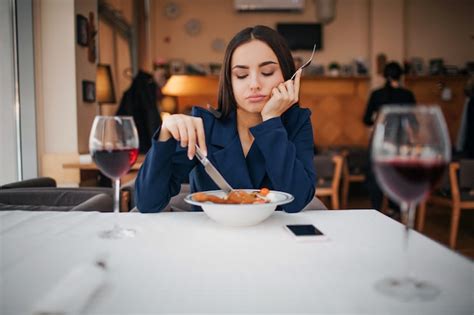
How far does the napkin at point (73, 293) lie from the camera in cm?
47

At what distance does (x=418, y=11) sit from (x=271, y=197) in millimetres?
7879

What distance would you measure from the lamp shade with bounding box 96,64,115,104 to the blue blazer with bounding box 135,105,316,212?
2820 millimetres

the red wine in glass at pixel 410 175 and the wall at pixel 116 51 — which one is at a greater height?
the wall at pixel 116 51

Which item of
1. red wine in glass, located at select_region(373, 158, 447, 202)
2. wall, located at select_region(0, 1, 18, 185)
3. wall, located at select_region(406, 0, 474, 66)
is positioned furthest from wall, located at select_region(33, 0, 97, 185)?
wall, located at select_region(406, 0, 474, 66)

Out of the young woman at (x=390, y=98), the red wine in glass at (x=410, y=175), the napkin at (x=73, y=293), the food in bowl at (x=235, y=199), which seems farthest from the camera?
the young woman at (x=390, y=98)

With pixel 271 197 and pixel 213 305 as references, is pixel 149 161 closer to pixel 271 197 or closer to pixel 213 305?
pixel 271 197

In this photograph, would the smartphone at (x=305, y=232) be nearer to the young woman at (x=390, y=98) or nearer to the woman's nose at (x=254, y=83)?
the woman's nose at (x=254, y=83)

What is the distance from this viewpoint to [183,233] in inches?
32.8

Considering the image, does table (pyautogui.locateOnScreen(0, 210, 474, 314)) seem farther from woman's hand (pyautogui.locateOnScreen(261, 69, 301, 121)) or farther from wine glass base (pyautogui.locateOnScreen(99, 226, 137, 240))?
woman's hand (pyautogui.locateOnScreen(261, 69, 301, 121))

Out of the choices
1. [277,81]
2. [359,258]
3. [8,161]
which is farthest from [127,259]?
[8,161]

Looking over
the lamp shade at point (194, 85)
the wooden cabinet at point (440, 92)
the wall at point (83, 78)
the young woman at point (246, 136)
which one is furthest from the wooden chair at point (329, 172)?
the wooden cabinet at point (440, 92)

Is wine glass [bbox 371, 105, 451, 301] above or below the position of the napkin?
above

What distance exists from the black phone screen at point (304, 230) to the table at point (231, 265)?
2 centimetres

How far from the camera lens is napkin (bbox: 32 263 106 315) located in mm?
466
